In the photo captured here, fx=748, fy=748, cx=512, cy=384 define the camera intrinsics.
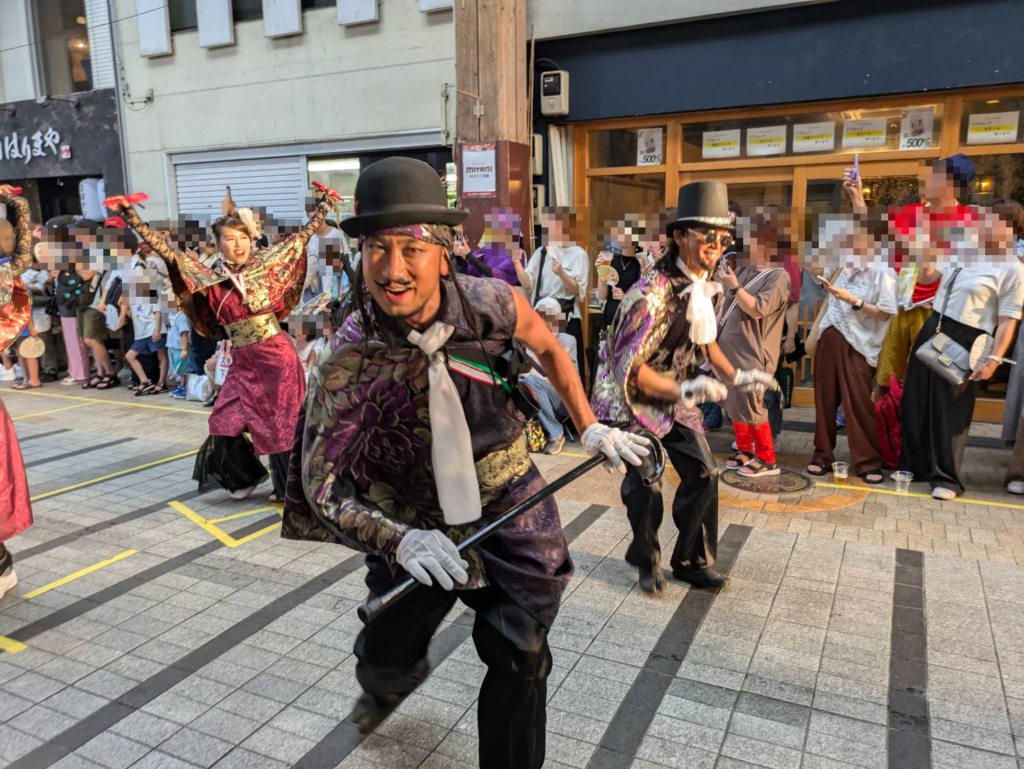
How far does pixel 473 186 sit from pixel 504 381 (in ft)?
22.7

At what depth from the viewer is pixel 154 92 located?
40.5 feet

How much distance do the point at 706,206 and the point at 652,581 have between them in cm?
195

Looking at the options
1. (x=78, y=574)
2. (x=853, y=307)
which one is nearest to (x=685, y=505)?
(x=853, y=307)

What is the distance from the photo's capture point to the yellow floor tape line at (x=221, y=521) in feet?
15.9

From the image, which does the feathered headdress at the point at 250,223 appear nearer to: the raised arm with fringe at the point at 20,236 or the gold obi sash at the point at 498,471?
the raised arm with fringe at the point at 20,236

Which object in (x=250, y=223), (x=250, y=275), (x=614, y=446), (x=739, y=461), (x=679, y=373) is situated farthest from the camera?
(x=739, y=461)

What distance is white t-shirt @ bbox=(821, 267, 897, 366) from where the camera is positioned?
560cm

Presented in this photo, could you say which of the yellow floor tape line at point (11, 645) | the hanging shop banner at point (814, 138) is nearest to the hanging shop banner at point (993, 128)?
the hanging shop banner at point (814, 138)

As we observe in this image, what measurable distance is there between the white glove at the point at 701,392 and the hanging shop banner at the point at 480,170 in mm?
5668

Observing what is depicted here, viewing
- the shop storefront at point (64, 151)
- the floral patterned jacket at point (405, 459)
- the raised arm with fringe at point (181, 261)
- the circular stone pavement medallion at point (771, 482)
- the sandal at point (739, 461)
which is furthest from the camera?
the shop storefront at point (64, 151)

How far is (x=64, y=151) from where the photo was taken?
44.8 ft

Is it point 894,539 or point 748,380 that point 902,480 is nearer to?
point 894,539

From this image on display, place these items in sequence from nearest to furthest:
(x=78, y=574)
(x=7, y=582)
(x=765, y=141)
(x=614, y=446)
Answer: (x=614, y=446) < (x=7, y=582) < (x=78, y=574) < (x=765, y=141)

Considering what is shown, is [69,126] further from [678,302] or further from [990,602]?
[990,602]
